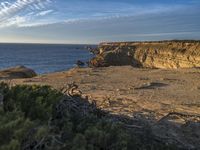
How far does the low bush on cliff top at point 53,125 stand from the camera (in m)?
4.47

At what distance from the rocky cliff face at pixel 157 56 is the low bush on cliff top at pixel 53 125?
3338cm

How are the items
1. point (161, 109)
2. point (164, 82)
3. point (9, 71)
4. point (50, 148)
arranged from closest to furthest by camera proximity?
point (50, 148), point (161, 109), point (164, 82), point (9, 71)

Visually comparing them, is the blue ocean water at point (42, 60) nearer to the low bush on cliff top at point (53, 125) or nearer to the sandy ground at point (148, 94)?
the sandy ground at point (148, 94)

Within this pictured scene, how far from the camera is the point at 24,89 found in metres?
6.27

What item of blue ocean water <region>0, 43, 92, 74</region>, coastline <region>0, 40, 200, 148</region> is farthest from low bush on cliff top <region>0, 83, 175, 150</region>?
blue ocean water <region>0, 43, 92, 74</region>

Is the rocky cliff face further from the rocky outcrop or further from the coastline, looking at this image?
the coastline

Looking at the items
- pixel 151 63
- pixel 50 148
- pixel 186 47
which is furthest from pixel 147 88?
pixel 151 63

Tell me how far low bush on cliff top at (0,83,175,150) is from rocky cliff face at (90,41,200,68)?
110 feet

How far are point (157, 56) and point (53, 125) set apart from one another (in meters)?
44.0

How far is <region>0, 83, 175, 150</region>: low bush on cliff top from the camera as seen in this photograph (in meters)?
4.47

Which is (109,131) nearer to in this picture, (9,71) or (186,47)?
(9,71)

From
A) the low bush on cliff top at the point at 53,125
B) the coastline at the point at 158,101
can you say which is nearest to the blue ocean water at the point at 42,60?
the coastline at the point at 158,101

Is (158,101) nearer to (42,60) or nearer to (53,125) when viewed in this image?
(53,125)

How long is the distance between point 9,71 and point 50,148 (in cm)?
1971
